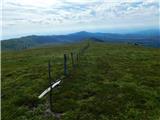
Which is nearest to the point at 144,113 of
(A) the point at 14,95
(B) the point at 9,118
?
(B) the point at 9,118

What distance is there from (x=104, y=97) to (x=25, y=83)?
14368mm

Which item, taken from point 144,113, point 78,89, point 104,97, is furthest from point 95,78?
point 144,113

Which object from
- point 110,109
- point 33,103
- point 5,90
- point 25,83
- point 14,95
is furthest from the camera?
point 25,83

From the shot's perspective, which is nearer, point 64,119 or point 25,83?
point 64,119

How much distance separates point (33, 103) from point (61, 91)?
4.52 m

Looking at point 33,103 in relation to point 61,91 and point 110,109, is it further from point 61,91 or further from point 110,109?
point 110,109

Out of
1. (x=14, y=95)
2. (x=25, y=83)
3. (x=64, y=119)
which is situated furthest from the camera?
(x=25, y=83)

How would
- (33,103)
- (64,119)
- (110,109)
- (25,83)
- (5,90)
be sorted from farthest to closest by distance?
(25,83) → (5,90) → (33,103) → (110,109) → (64,119)

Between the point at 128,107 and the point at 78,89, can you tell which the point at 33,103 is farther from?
the point at 128,107

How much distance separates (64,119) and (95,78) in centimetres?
1636

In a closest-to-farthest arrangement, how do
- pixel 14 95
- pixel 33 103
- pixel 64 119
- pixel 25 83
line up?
1. pixel 64 119
2. pixel 33 103
3. pixel 14 95
4. pixel 25 83

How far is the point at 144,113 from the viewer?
2208cm

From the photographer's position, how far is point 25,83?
35.8 m

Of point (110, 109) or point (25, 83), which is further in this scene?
point (25, 83)
